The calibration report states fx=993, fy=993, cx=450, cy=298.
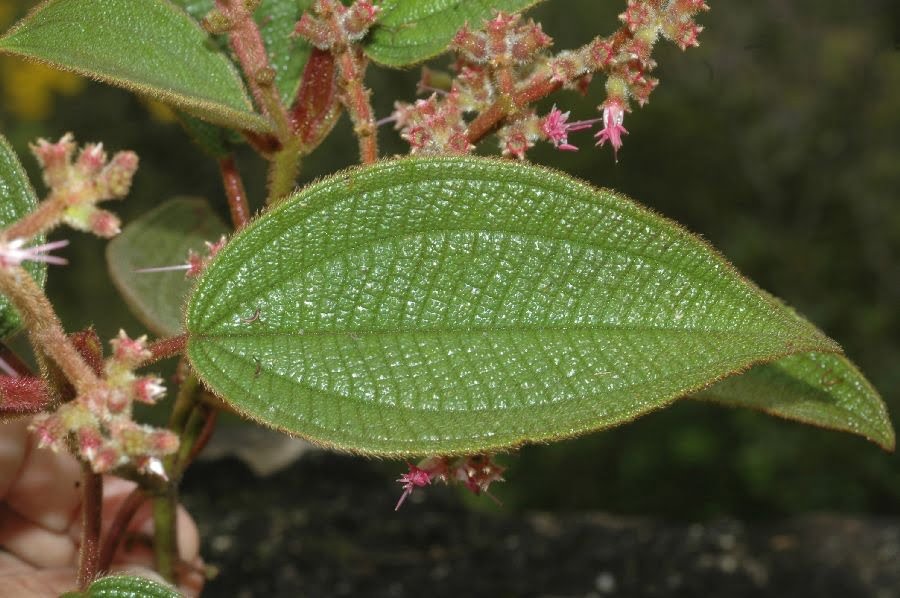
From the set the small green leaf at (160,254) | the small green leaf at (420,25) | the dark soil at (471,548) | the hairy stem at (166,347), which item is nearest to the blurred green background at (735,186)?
the dark soil at (471,548)

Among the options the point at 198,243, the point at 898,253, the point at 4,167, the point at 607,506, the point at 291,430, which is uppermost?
the point at 4,167

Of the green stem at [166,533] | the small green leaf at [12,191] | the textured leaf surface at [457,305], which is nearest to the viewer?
the textured leaf surface at [457,305]

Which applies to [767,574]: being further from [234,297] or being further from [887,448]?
[234,297]

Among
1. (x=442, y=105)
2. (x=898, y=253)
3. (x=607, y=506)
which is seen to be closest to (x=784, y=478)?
(x=607, y=506)

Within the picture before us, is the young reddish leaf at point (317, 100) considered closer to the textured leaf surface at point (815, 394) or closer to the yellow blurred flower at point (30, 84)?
the textured leaf surface at point (815, 394)

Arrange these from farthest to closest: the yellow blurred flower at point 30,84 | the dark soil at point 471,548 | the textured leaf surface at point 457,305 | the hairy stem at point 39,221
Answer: the yellow blurred flower at point 30,84 < the dark soil at point 471,548 < the textured leaf surface at point 457,305 < the hairy stem at point 39,221

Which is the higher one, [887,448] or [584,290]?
[584,290]
